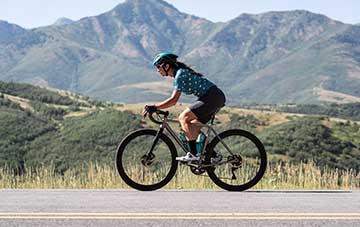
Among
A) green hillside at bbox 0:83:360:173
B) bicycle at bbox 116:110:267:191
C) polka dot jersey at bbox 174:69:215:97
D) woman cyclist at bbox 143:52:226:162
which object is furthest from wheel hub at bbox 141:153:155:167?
green hillside at bbox 0:83:360:173

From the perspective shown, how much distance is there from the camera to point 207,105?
8.94 metres

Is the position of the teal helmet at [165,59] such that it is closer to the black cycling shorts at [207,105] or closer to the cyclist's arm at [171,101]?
the cyclist's arm at [171,101]

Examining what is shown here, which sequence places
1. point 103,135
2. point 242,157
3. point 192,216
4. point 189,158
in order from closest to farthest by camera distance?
point 192,216 → point 189,158 → point 242,157 → point 103,135

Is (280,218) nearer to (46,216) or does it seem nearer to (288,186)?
(46,216)

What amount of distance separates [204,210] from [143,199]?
4.12 ft

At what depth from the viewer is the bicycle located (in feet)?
29.3

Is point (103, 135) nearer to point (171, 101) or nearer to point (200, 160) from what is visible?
point (171, 101)

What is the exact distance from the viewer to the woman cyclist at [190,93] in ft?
29.1

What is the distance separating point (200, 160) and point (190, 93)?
0.95 meters

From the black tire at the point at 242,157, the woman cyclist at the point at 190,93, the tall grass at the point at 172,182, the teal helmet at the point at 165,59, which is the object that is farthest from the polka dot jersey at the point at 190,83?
the tall grass at the point at 172,182

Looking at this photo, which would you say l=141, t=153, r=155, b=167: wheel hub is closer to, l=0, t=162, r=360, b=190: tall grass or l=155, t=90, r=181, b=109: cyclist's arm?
l=155, t=90, r=181, b=109: cyclist's arm

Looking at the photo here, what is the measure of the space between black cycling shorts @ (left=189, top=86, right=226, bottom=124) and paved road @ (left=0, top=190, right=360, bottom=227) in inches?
41.7

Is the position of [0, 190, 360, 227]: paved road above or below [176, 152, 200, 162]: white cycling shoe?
below

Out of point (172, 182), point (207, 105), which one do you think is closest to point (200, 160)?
point (207, 105)
